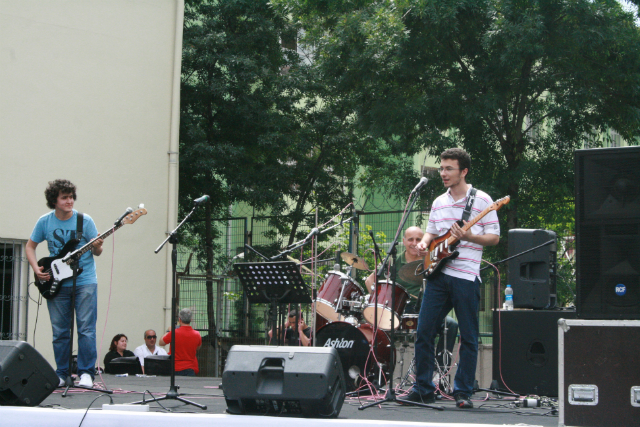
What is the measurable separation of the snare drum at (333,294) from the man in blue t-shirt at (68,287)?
2308mm

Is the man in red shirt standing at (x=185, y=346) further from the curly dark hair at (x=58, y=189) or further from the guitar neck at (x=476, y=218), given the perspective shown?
the guitar neck at (x=476, y=218)

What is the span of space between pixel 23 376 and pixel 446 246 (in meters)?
2.94

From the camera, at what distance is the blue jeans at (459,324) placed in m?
5.23

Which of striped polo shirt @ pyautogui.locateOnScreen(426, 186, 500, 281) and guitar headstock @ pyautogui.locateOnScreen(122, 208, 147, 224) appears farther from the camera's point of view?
guitar headstock @ pyautogui.locateOnScreen(122, 208, 147, 224)

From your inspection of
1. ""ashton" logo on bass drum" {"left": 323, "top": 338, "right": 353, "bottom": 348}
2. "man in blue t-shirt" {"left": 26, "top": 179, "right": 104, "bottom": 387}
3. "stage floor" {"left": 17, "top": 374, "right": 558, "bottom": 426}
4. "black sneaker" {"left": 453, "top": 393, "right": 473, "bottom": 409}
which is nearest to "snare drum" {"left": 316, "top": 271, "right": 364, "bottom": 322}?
""ashton" logo on bass drum" {"left": 323, "top": 338, "right": 353, "bottom": 348}

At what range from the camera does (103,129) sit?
10805 mm

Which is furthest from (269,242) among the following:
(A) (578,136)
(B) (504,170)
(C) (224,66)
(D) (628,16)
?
(D) (628,16)

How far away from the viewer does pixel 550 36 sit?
10078 mm

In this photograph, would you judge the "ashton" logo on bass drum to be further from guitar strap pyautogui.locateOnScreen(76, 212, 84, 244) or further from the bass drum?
guitar strap pyautogui.locateOnScreen(76, 212, 84, 244)

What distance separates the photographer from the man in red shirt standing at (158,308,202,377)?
388 inches

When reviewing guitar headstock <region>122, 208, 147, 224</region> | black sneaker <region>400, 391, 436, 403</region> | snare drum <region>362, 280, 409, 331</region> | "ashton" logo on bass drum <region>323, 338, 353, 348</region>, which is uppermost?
guitar headstock <region>122, 208, 147, 224</region>

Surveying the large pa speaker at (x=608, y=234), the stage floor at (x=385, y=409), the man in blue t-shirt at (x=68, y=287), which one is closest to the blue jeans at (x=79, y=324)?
the man in blue t-shirt at (x=68, y=287)

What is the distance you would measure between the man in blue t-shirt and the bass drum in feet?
6.96

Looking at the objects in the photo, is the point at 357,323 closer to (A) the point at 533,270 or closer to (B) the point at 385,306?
(B) the point at 385,306
